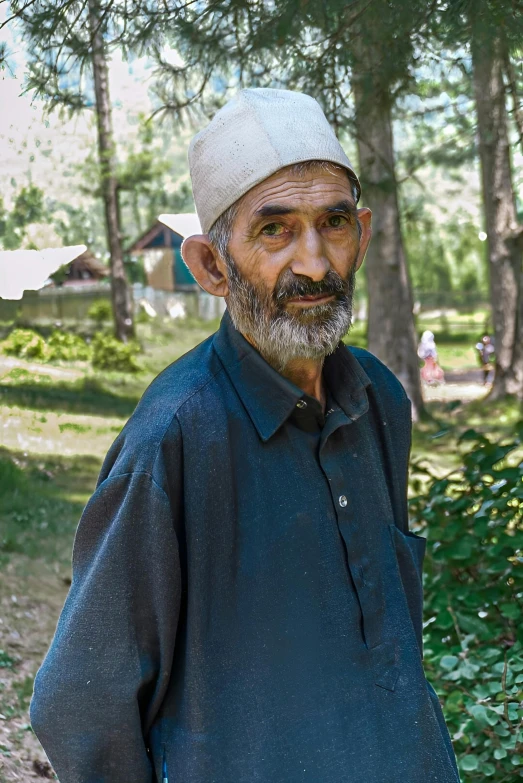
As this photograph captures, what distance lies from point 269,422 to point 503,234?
437 inches

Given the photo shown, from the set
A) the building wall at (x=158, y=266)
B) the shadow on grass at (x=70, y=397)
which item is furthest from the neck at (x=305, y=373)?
the building wall at (x=158, y=266)

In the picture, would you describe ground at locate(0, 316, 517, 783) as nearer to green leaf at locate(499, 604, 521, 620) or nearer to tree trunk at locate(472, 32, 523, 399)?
green leaf at locate(499, 604, 521, 620)

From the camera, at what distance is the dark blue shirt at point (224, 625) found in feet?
5.16

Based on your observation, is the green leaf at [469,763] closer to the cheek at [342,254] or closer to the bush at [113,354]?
the cheek at [342,254]

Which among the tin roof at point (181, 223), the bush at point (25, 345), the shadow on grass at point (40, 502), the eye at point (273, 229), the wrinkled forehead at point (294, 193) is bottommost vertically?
the shadow on grass at point (40, 502)

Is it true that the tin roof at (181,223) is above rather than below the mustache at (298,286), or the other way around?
above

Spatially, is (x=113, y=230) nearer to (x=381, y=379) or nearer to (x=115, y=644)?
(x=381, y=379)

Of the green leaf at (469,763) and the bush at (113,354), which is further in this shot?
the bush at (113,354)

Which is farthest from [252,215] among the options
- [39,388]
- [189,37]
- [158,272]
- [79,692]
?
[158,272]

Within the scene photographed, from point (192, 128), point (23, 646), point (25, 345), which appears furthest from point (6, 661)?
point (192, 128)

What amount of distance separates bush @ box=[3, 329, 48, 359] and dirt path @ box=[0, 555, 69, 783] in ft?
3.09

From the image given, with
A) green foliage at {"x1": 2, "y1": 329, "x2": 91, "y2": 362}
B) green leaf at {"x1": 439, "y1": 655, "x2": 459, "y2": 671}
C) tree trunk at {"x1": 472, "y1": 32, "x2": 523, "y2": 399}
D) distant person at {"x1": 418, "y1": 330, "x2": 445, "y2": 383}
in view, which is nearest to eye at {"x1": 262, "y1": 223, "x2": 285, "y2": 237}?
green leaf at {"x1": 439, "y1": 655, "x2": 459, "y2": 671}

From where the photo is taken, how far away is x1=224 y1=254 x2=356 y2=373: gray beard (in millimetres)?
1778

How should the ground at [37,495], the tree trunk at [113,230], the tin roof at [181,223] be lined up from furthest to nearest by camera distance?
the tree trunk at [113,230] → the tin roof at [181,223] → the ground at [37,495]
